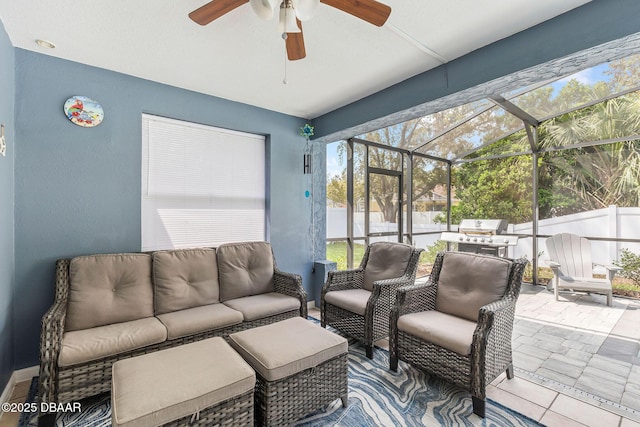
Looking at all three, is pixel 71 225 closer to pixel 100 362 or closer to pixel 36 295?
pixel 36 295

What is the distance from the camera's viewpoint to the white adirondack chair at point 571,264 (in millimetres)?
4125

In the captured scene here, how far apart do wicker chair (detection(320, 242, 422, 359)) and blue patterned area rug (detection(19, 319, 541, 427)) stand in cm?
46

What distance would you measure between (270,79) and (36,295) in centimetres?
278

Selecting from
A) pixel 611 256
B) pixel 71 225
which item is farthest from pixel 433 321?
pixel 611 256

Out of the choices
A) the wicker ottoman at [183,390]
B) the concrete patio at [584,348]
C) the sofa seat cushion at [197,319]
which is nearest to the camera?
the wicker ottoman at [183,390]

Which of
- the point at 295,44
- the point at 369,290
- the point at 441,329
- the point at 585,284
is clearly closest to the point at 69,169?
the point at 295,44

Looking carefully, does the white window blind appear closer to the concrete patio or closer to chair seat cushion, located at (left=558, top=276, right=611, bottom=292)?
the concrete patio

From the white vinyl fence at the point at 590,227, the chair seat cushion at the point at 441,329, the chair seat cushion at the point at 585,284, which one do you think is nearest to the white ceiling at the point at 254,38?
the white vinyl fence at the point at 590,227

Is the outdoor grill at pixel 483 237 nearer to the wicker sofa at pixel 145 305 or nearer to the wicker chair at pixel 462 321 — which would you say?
the wicker chair at pixel 462 321

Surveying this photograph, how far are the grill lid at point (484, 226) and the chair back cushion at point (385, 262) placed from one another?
9.64 feet

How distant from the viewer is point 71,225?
2.56m

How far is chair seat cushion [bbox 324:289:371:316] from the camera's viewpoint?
2.79 metres

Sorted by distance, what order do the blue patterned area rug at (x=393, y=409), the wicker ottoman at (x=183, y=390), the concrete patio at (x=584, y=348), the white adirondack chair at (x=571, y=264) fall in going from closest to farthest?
1. the wicker ottoman at (x=183, y=390)
2. the blue patterned area rug at (x=393, y=409)
3. the concrete patio at (x=584, y=348)
4. the white adirondack chair at (x=571, y=264)

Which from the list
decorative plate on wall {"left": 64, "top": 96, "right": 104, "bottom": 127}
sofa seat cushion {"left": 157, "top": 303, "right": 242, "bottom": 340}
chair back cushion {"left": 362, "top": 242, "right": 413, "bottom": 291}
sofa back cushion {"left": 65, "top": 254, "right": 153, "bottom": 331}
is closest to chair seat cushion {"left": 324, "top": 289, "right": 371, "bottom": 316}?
chair back cushion {"left": 362, "top": 242, "right": 413, "bottom": 291}
